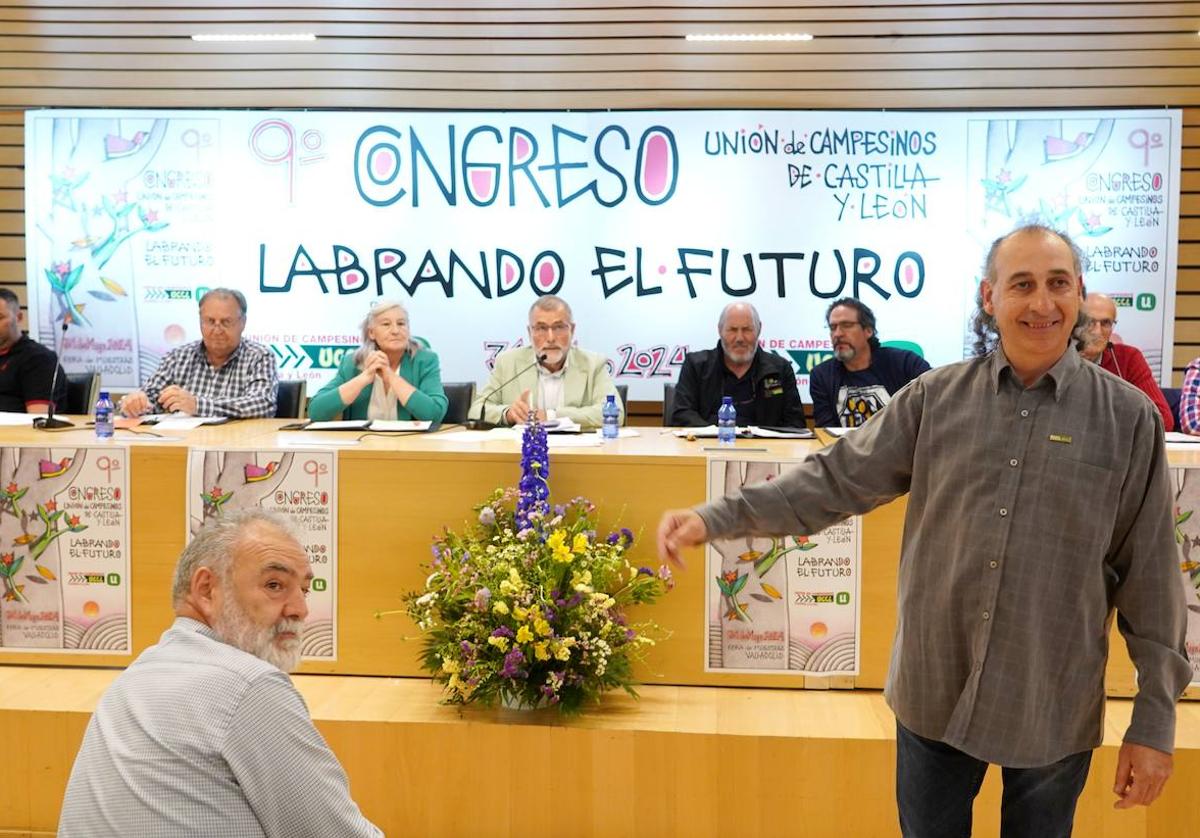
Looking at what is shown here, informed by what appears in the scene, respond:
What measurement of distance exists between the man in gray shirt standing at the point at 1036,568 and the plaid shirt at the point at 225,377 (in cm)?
307

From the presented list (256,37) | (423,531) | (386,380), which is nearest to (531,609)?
(423,531)

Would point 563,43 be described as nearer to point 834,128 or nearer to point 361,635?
point 834,128

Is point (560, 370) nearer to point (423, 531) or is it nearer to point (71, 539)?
point (423, 531)

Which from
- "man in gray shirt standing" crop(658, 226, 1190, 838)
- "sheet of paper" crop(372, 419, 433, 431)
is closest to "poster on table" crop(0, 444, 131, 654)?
"sheet of paper" crop(372, 419, 433, 431)

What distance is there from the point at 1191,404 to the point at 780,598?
1803 millimetres

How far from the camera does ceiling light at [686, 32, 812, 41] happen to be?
5.77 meters

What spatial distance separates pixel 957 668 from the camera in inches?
67.4

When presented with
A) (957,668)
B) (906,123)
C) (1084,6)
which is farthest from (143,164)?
(957,668)

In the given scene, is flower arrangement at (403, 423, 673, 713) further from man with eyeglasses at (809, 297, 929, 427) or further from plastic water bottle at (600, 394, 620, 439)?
man with eyeglasses at (809, 297, 929, 427)

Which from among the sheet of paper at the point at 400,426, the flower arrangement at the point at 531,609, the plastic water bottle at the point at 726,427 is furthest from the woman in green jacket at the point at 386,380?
the flower arrangement at the point at 531,609

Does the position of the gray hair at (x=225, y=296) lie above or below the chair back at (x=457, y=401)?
above

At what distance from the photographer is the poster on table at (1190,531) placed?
3016mm

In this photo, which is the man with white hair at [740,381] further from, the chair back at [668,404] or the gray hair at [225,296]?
the gray hair at [225,296]

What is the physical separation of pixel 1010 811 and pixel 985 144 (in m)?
4.47
